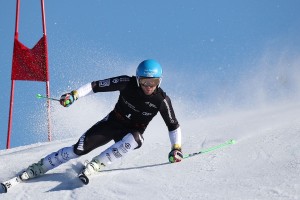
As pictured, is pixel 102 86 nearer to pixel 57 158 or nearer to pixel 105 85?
pixel 105 85

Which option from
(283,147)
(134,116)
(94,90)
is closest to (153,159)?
(134,116)

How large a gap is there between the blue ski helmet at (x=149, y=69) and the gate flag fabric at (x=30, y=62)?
608cm

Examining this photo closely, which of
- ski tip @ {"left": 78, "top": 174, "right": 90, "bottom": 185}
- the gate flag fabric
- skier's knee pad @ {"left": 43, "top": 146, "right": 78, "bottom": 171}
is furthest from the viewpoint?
the gate flag fabric

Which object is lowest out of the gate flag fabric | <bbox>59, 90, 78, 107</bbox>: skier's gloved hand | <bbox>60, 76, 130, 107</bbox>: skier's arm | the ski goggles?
<bbox>59, 90, 78, 107</bbox>: skier's gloved hand

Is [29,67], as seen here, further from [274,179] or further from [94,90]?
[274,179]

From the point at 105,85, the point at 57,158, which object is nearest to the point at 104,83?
the point at 105,85

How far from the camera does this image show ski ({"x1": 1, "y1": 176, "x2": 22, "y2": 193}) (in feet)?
14.2

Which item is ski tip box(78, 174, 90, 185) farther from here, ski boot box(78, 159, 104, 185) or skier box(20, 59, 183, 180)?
skier box(20, 59, 183, 180)

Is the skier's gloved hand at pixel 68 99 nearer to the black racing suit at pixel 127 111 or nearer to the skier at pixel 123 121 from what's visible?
the skier at pixel 123 121

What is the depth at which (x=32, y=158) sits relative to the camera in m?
5.55

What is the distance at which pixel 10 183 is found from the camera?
173 inches

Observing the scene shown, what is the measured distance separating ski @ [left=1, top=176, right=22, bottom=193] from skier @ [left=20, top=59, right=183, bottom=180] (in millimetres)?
60

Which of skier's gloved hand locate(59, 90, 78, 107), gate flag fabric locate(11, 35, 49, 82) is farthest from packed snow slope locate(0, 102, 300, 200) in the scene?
gate flag fabric locate(11, 35, 49, 82)

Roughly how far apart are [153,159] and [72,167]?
0.99 m
